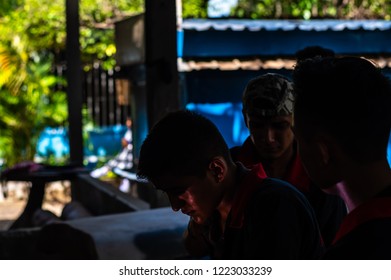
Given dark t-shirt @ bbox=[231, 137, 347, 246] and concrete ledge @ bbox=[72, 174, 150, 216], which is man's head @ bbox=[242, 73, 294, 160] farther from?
concrete ledge @ bbox=[72, 174, 150, 216]

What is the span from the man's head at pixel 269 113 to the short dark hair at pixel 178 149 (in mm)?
563

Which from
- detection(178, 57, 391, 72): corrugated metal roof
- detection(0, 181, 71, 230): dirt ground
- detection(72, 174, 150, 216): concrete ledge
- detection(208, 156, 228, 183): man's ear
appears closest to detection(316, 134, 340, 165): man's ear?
detection(208, 156, 228, 183): man's ear

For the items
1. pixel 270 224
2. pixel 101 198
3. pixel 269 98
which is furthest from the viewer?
pixel 101 198

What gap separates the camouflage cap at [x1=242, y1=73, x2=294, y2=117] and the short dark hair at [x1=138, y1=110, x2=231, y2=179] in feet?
1.83

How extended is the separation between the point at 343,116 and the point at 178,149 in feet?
1.28

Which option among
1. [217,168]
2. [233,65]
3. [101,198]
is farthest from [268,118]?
[233,65]

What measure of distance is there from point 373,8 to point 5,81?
269 inches

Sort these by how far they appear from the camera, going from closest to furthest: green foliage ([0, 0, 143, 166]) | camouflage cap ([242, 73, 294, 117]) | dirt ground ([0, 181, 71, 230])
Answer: camouflage cap ([242, 73, 294, 117]) → dirt ground ([0, 181, 71, 230]) → green foliage ([0, 0, 143, 166])

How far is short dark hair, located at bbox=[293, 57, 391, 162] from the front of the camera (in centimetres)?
127

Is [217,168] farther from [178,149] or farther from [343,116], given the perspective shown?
[343,116]

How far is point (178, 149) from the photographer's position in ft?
4.95

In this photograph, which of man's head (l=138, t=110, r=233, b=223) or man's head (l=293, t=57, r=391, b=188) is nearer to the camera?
man's head (l=293, t=57, r=391, b=188)

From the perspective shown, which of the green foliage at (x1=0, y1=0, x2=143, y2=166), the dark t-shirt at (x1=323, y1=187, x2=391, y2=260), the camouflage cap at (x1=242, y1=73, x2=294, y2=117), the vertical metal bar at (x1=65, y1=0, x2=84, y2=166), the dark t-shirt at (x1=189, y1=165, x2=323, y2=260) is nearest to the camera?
the dark t-shirt at (x1=323, y1=187, x2=391, y2=260)

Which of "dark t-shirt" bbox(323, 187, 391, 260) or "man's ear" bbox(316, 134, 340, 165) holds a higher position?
"man's ear" bbox(316, 134, 340, 165)
